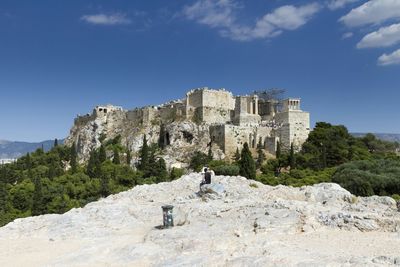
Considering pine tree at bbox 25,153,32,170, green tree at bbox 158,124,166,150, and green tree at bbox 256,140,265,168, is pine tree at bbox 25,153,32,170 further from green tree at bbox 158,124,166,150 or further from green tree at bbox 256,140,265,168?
green tree at bbox 256,140,265,168

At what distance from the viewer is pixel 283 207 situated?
21.8 metres

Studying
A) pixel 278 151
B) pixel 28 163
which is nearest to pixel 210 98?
pixel 278 151

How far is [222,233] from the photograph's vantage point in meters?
20.1

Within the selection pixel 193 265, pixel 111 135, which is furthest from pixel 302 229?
pixel 111 135

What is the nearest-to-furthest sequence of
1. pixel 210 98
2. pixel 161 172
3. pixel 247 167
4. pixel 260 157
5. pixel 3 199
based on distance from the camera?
pixel 247 167
pixel 3 199
pixel 161 172
pixel 260 157
pixel 210 98

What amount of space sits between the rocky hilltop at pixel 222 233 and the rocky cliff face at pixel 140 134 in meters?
A: 40.7

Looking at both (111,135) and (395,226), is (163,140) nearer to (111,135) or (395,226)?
(111,135)

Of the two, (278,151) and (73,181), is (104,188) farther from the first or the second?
Result: (278,151)

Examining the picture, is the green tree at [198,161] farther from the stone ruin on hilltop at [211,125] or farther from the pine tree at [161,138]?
the pine tree at [161,138]

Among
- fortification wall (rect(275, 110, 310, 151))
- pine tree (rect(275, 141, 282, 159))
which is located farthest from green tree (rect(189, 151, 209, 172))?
fortification wall (rect(275, 110, 310, 151))

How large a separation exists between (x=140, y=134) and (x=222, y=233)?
59236 mm

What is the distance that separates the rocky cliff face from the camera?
69738 millimetres

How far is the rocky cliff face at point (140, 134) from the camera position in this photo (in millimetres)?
69738

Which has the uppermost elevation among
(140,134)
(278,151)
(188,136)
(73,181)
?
(140,134)
